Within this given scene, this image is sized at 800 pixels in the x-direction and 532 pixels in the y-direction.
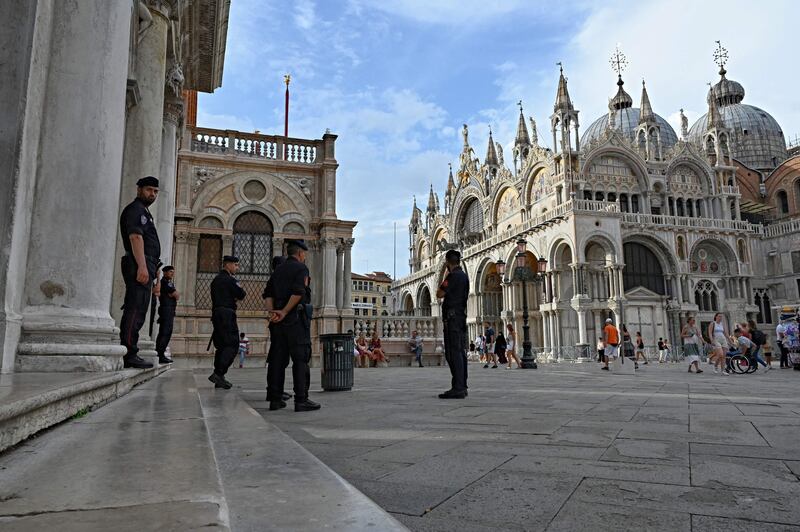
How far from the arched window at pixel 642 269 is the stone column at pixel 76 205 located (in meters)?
34.7

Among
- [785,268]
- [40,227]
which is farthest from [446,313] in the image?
[785,268]

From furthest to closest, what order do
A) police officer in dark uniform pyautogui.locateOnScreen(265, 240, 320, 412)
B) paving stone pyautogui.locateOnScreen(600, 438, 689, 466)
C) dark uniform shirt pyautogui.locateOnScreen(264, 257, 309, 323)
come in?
1. dark uniform shirt pyautogui.locateOnScreen(264, 257, 309, 323)
2. police officer in dark uniform pyautogui.locateOnScreen(265, 240, 320, 412)
3. paving stone pyautogui.locateOnScreen(600, 438, 689, 466)

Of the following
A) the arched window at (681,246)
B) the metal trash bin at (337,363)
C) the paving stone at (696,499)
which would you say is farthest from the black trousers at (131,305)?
the arched window at (681,246)

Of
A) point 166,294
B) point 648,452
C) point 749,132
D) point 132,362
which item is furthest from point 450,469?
point 749,132

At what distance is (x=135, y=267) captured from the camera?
534 cm

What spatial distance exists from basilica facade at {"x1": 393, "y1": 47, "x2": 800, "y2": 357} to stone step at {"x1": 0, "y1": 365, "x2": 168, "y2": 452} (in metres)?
31.3

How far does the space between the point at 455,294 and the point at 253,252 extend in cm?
1237

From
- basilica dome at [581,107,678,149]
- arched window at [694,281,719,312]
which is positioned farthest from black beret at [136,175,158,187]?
basilica dome at [581,107,678,149]

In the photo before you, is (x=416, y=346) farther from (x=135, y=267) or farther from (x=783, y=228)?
(x=783, y=228)

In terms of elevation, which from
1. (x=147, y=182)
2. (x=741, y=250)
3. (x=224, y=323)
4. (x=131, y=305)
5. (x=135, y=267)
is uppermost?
(x=741, y=250)

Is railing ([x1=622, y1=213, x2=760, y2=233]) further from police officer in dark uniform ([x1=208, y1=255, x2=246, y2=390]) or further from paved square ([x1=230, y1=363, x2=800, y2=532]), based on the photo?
paved square ([x1=230, y1=363, x2=800, y2=532])

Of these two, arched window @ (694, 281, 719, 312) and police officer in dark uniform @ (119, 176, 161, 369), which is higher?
arched window @ (694, 281, 719, 312)

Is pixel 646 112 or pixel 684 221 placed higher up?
pixel 646 112

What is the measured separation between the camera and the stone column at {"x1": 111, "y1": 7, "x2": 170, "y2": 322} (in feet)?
24.8
